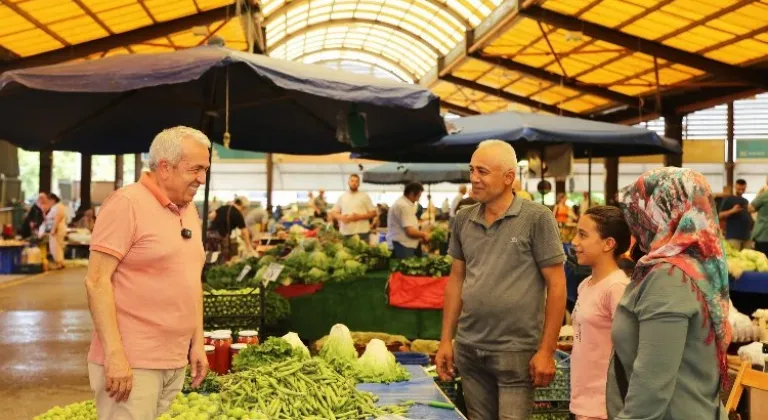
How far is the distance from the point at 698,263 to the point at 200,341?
1937mm

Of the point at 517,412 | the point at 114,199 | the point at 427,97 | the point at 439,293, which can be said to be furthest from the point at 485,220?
the point at 439,293

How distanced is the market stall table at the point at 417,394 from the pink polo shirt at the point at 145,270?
1.04m

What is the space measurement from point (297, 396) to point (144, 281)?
2.59 feet

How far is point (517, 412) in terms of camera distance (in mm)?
3707

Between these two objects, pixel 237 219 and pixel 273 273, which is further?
pixel 237 219

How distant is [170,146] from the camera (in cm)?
318

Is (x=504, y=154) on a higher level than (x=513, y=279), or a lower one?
higher

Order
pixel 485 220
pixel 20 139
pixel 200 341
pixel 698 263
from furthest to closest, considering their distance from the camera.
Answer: pixel 20 139 → pixel 485 220 → pixel 200 341 → pixel 698 263

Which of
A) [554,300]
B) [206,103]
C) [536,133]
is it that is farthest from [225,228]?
[554,300]

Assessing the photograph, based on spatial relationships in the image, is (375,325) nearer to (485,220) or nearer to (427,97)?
(427,97)

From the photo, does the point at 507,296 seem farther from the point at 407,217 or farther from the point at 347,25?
the point at 347,25

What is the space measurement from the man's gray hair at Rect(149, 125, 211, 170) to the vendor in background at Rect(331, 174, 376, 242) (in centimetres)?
726

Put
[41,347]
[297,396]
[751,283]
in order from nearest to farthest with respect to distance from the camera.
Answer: [297,396], [751,283], [41,347]

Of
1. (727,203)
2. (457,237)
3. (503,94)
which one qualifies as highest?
(503,94)
